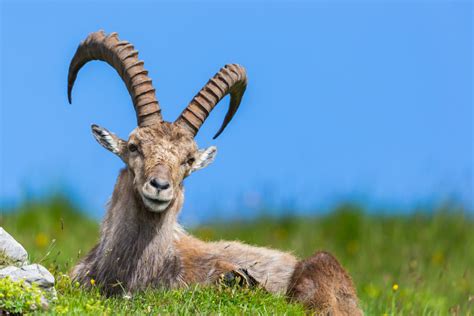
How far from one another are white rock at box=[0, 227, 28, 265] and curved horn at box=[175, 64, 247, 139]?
8.28ft

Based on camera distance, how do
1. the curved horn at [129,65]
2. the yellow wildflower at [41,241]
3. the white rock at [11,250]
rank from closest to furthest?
the white rock at [11,250] → the curved horn at [129,65] → the yellow wildflower at [41,241]

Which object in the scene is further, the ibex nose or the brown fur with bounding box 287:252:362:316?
the brown fur with bounding box 287:252:362:316

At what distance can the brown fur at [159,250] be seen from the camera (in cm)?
1091

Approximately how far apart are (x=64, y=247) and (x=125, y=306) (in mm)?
7813

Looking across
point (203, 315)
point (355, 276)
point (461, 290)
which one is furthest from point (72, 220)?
point (203, 315)

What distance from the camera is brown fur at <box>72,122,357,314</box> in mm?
10914

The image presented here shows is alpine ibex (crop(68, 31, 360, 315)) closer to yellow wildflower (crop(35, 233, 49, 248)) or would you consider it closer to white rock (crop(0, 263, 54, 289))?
white rock (crop(0, 263, 54, 289))

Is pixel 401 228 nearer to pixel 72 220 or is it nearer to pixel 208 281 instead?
pixel 72 220

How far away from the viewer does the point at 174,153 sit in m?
10.8

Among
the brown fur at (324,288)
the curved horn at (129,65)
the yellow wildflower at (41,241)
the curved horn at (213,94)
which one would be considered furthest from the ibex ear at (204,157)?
the yellow wildflower at (41,241)

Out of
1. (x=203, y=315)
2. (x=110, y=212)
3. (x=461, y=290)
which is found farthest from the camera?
(x=461, y=290)

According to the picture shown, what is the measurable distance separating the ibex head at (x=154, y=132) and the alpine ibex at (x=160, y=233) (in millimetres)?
13

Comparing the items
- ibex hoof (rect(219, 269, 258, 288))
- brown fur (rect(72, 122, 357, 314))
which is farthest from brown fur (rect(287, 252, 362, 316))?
ibex hoof (rect(219, 269, 258, 288))

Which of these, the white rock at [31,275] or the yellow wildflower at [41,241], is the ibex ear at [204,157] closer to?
the white rock at [31,275]
